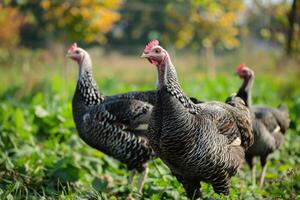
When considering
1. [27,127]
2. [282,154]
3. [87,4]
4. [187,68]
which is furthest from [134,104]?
[187,68]

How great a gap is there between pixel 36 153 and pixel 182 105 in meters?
2.58

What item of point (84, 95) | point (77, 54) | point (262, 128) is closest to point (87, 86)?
point (84, 95)

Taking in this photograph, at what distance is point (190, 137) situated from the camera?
4422 millimetres

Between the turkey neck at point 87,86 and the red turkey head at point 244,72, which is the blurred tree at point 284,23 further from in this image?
the turkey neck at point 87,86

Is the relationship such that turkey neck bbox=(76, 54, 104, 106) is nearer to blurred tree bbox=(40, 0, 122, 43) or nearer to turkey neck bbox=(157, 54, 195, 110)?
turkey neck bbox=(157, 54, 195, 110)

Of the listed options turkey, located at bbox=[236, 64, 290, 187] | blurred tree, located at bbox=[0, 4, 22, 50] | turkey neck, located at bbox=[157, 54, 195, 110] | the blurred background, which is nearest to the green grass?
the blurred background

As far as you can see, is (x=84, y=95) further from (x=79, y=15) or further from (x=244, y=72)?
(x=79, y=15)

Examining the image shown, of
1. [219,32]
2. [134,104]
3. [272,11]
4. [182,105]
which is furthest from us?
[219,32]

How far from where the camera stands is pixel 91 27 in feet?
43.1

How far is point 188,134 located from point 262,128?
2.51 metres

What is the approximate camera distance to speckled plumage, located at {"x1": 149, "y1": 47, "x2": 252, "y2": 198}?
14.5ft

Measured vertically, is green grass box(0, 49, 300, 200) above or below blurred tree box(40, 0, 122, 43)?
below

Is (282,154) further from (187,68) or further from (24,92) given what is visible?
(187,68)

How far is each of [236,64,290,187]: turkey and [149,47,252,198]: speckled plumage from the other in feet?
5.62
